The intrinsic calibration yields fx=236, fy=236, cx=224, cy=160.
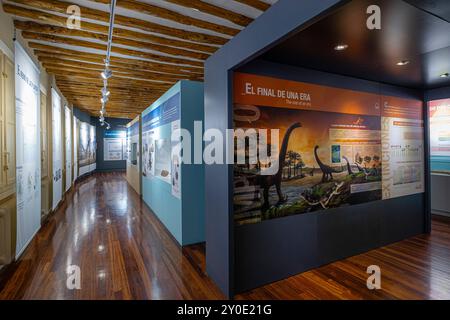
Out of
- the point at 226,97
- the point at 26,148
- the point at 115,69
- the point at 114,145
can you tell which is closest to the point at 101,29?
the point at 115,69

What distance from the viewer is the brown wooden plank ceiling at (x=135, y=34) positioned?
3.21m

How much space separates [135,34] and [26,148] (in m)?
2.62

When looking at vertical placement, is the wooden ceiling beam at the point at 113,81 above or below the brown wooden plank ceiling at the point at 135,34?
above

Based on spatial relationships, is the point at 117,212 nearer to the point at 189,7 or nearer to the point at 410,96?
the point at 189,7

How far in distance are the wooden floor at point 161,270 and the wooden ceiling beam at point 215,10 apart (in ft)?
11.5

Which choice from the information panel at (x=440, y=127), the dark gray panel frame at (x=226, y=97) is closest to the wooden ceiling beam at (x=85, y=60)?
the dark gray panel frame at (x=226, y=97)

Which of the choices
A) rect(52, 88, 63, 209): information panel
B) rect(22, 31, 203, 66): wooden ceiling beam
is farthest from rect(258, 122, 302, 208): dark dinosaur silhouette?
rect(52, 88, 63, 209): information panel

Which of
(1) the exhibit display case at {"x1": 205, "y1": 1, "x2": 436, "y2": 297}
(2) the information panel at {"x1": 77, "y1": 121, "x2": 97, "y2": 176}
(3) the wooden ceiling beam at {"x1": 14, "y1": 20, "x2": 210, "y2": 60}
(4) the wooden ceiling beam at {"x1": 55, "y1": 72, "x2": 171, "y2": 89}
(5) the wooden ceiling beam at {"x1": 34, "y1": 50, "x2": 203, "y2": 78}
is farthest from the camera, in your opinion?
(2) the information panel at {"x1": 77, "y1": 121, "x2": 97, "y2": 176}

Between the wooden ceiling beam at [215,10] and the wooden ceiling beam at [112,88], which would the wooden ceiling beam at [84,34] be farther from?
the wooden ceiling beam at [112,88]

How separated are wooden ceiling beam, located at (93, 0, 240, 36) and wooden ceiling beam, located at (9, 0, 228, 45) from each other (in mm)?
363

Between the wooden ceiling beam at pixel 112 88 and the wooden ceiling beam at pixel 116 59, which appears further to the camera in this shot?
the wooden ceiling beam at pixel 112 88

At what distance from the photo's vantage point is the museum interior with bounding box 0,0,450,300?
2.44m

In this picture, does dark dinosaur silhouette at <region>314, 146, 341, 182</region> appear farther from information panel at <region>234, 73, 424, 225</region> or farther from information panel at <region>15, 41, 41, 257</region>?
information panel at <region>15, 41, 41, 257</region>

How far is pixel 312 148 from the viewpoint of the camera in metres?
3.03
